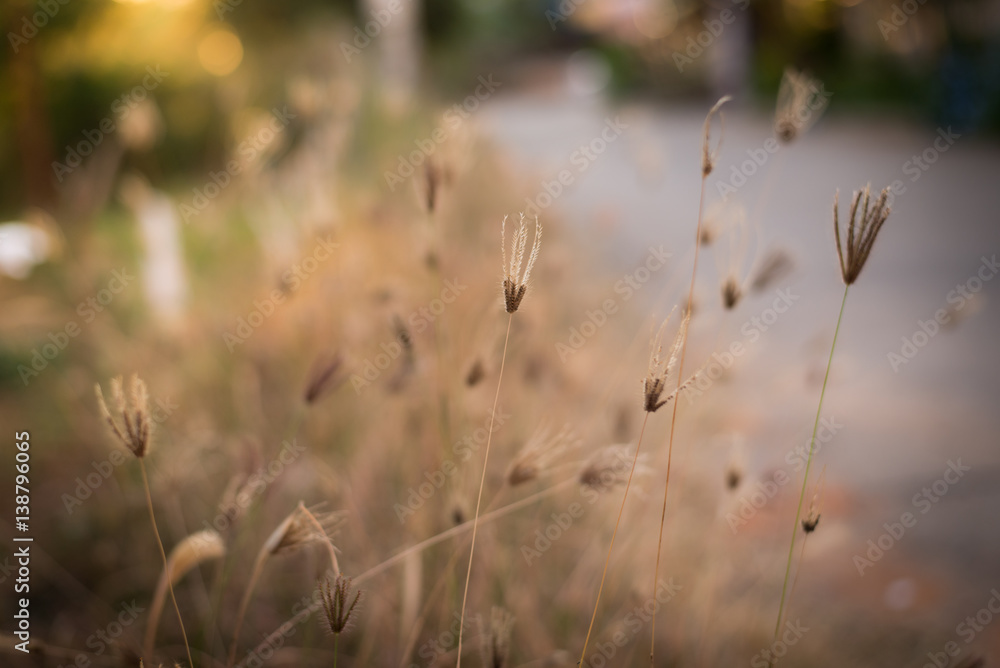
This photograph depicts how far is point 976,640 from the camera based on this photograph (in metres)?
1.56

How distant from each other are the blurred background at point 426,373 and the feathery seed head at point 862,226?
11.3 inches

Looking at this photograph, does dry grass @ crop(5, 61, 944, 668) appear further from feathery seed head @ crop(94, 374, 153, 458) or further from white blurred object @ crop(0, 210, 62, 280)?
white blurred object @ crop(0, 210, 62, 280)

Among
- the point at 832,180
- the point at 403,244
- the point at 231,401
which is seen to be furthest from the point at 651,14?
the point at 231,401

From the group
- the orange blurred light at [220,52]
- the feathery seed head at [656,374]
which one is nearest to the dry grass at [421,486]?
the feathery seed head at [656,374]

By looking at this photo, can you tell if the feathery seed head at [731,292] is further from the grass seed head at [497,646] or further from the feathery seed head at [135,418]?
the feathery seed head at [135,418]

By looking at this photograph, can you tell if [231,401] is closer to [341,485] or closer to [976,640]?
[341,485]

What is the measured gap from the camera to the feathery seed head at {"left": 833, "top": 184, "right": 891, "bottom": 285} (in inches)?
31.2

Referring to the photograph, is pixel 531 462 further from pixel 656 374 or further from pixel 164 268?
pixel 164 268

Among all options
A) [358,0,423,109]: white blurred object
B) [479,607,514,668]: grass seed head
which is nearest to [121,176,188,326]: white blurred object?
[479,607,514,668]: grass seed head

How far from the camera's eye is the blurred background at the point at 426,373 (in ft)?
4.51

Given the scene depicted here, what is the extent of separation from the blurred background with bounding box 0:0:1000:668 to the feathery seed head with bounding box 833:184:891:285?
0.29 metres

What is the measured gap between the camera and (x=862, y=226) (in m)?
0.80

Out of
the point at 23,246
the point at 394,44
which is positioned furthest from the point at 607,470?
the point at 394,44

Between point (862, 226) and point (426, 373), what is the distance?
3.42ft
